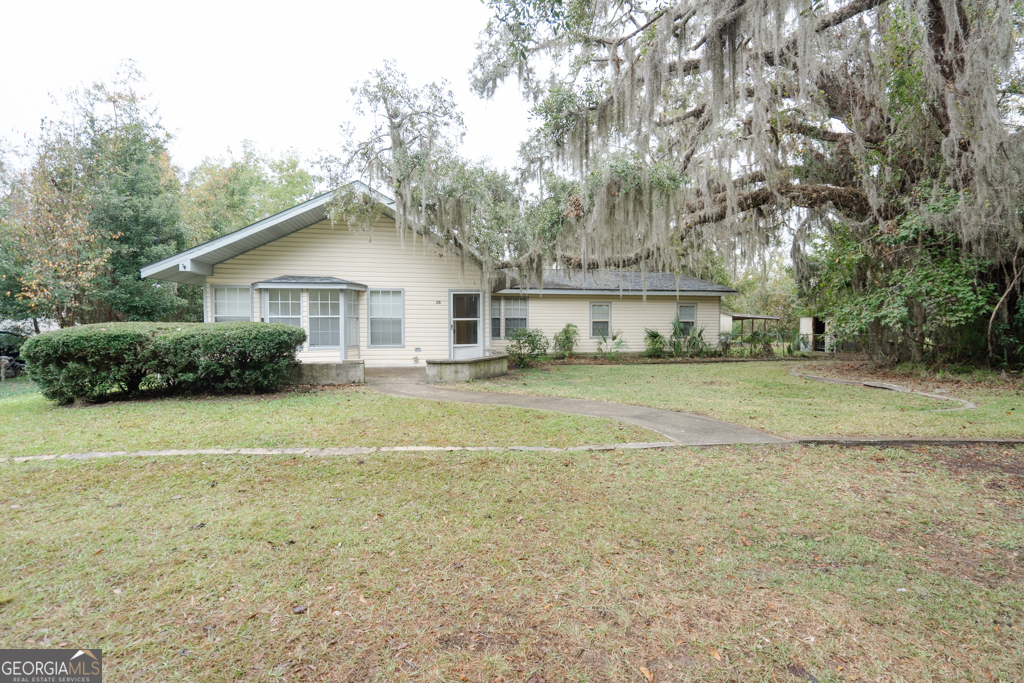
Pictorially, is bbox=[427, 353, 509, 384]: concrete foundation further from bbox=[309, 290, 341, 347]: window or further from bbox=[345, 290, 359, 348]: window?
bbox=[309, 290, 341, 347]: window

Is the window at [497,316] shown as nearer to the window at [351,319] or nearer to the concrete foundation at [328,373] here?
the window at [351,319]

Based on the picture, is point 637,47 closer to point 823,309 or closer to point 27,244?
point 823,309

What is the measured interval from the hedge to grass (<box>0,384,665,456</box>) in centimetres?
44

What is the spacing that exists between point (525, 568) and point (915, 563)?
2.34m

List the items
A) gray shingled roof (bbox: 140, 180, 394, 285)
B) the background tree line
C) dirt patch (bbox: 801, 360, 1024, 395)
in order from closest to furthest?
dirt patch (bbox: 801, 360, 1024, 395) → gray shingled roof (bbox: 140, 180, 394, 285) → the background tree line

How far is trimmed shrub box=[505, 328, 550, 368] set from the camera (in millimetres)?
14742

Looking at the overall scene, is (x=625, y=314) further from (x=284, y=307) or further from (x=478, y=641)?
(x=478, y=641)

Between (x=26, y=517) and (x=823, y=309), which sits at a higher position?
(x=823, y=309)

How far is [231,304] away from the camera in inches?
474

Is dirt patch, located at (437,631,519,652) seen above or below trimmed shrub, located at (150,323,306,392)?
below

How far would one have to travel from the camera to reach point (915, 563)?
279 cm

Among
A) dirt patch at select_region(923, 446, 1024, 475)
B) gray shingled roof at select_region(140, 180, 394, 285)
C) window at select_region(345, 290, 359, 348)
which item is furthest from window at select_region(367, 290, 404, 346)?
dirt patch at select_region(923, 446, 1024, 475)

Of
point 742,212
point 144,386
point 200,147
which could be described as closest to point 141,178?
point 144,386

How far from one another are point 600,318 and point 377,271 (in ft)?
30.9
